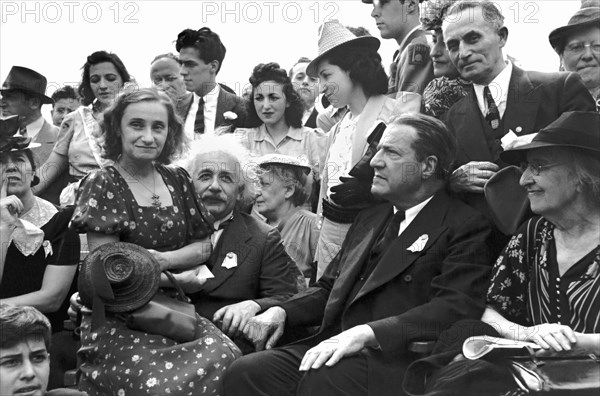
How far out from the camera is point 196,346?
15.5 feet

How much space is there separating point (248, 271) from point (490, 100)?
4.46 ft

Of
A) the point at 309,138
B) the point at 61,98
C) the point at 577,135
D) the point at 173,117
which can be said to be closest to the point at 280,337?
the point at 173,117

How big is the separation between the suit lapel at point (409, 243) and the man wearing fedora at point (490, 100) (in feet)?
0.51

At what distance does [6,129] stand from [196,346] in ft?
5.50

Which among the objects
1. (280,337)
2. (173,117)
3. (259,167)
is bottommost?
(280,337)

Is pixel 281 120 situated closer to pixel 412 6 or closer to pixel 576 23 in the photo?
pixel 412 6

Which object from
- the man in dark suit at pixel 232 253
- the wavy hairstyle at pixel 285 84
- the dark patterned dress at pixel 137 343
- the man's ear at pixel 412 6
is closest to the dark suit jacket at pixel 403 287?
the man in dark suit at pixel 232 253

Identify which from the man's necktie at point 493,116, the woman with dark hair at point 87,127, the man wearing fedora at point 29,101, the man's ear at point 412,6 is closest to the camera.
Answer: the man's necktie at point 493,116

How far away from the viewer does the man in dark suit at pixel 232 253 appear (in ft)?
17.1

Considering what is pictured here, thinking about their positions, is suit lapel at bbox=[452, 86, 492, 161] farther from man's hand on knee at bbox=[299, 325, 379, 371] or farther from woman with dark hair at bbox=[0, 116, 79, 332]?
woman with dark hair at bbox=[0, 116, 79, 332]

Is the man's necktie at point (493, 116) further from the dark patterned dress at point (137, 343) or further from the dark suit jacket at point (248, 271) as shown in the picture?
the dark patterned dress at point (137, 343)

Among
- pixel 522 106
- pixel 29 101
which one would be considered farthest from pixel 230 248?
pixel 29 101

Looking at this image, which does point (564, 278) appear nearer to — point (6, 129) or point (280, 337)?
point (280, 337)

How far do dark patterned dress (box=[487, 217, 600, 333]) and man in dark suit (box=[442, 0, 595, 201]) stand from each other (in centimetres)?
39
